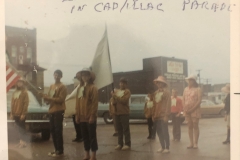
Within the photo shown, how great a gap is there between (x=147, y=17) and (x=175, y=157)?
47 centimetres

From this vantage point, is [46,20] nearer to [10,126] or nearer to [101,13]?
[101,13]

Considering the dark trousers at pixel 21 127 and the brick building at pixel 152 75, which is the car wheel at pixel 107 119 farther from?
the dark trousers at pixel 21 127

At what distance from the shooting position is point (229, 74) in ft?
2.84

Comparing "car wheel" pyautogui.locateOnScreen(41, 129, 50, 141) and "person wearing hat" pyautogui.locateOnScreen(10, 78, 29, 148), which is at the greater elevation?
"person wearing hat" pyautogui.locateOnScreen(10, 78, 29, 148)

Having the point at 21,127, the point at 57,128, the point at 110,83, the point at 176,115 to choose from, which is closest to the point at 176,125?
the point at 176,115

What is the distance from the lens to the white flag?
833mm

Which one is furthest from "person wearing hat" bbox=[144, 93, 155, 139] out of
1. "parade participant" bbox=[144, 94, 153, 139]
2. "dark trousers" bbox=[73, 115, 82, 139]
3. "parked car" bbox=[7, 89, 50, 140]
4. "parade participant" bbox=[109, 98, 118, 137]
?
"parked car" bbox=[7, 89, 50, 140]

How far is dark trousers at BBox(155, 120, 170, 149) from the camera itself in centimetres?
85

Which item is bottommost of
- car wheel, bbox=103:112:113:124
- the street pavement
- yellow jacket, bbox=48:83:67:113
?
the street pavement

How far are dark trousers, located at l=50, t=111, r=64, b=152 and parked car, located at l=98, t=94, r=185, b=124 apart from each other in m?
0.13

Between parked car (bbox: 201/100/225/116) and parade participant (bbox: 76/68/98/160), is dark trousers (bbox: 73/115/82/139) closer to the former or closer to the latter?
parade participant (bbox: 76/68/98/160)

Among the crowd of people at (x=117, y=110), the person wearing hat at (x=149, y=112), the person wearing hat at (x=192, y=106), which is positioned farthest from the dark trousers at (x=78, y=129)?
the person wearing hat at (x=192, y=106)

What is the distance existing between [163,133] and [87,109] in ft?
0.87
